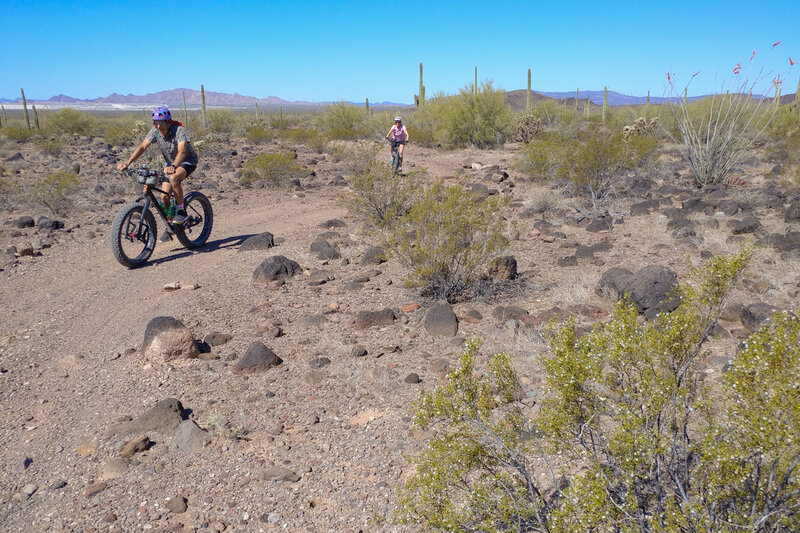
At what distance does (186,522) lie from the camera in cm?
316

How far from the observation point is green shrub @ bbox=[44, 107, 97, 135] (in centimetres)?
3120

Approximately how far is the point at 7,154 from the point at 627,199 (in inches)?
867

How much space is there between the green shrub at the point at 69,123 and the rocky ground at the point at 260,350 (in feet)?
82.7

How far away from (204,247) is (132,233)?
1.25m

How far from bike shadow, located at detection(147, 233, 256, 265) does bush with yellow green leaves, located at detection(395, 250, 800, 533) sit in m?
6.21

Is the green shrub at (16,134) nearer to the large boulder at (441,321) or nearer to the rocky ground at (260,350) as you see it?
the rocky ground at (260,350)

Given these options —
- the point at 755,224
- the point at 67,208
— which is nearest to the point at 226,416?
the point at 755,224

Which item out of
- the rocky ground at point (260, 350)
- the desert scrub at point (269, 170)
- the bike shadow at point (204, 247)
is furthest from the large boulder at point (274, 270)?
the desert scrub at point (269, 170)

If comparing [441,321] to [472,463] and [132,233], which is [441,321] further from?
[132,233]

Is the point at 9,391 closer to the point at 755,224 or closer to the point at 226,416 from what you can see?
the point at 226,416

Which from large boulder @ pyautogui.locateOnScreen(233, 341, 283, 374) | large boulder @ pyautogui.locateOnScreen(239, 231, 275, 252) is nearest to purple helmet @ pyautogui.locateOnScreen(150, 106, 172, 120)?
large boulder @ pyautogui.locateOnScreen(239, 231, 275, 252)

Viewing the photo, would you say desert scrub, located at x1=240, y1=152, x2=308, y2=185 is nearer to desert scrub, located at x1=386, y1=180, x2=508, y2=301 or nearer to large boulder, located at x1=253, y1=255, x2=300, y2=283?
large boulder, located at x1=253, y1=255, x2=300, y2=283

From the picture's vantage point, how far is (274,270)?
7.10 m

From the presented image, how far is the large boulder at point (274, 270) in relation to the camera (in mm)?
7070
